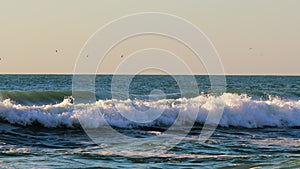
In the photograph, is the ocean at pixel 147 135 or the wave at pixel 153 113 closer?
the ocean at pixel 147 135

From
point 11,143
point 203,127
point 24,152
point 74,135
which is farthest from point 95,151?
point 203,127

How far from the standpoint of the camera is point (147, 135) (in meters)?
19.6

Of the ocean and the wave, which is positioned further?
the wave

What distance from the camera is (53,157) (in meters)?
13.9

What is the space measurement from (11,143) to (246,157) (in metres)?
6.95

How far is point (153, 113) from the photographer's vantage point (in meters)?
25.2

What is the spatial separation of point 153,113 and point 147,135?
563 cm

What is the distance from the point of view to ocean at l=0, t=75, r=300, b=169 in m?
13.5

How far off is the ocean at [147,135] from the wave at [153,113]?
4 centimetres

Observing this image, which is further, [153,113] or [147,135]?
[153,113]

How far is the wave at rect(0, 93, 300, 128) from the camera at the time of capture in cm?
2195

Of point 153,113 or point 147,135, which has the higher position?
point 153,113

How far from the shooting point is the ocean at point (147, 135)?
1346 centimetres

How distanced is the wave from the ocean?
1.5 inches
